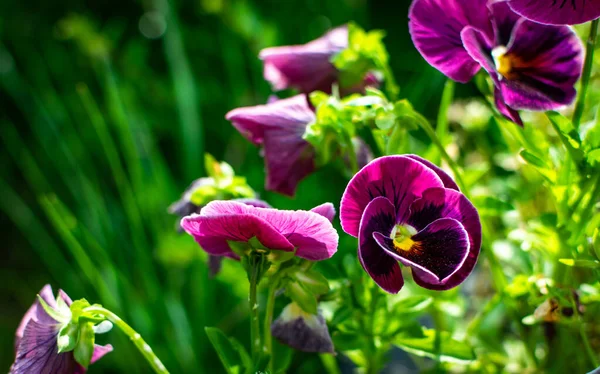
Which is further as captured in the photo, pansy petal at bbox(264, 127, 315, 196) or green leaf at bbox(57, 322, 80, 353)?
pansy petal at bbox(264, 127, 315, 196)

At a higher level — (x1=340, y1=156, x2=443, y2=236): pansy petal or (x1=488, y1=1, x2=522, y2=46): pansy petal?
(x1=488, y1=1, x2=522, y2=46): pansy petal

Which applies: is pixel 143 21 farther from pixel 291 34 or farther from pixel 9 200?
pixel 9 200

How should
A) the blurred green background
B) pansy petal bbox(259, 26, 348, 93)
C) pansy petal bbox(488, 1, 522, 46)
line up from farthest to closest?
the blurred green background, pansy petal bbox(259, 26, 348, 93), pansy petal bbox(488, 1, 522, 46)

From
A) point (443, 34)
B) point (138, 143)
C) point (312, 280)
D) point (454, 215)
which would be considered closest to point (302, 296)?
point (312, 280)

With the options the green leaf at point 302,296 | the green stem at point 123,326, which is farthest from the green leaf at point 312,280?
the green stem at point 123,326

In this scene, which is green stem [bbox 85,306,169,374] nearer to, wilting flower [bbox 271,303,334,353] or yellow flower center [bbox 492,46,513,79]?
wilting flower [bbox 271,303,334,353]

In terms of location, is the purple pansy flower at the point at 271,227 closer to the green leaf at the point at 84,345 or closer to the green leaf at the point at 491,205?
the green leaf at the point at 84,345

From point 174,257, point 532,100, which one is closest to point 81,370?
point 532,100

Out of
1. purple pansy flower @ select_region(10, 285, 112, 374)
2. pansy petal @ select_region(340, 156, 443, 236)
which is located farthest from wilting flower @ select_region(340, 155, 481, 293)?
purple pansy flower @ select_region(10, 285, 112, 374)
